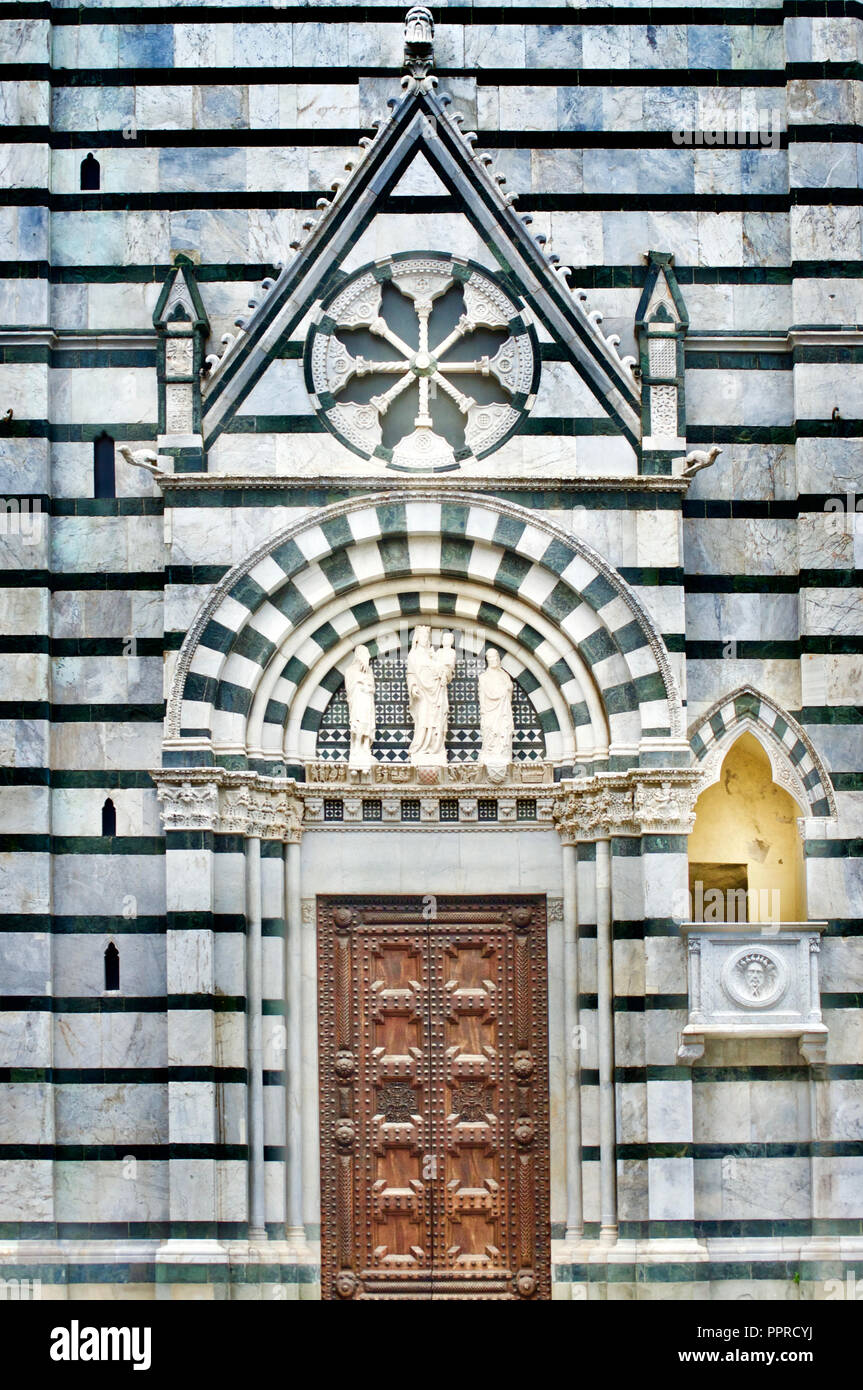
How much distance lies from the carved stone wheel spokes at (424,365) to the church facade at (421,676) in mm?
29

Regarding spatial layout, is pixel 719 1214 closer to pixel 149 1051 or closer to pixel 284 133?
pixel 149 1051

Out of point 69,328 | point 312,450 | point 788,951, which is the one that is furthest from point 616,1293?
point 69,328

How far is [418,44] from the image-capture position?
13.9 metres

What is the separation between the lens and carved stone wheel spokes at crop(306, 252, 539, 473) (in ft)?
45.1

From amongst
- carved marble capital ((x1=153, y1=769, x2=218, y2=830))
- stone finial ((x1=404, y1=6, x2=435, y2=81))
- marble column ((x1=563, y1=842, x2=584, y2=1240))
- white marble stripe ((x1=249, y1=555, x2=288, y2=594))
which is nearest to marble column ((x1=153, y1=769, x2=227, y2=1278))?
carved marble capital ((x1=153, y1=769, x2=218, y2=830))

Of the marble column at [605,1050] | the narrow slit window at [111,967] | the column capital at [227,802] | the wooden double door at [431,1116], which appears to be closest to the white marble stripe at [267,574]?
the column capital at [227,802]

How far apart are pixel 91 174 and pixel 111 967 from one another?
18.6 feet

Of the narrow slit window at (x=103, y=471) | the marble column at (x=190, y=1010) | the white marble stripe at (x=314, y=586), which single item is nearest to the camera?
the marble column at (x=190, y=1010)

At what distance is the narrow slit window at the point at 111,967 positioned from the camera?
13.6 m

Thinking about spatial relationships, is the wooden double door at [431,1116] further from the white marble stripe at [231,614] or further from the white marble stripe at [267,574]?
the white marble stripe at [267,574]

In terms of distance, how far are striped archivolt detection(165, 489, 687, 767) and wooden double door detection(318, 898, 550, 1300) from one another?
61.2 inches

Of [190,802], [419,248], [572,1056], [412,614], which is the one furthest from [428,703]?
[419,248]

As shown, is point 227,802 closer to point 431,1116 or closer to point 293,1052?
point 293,1052

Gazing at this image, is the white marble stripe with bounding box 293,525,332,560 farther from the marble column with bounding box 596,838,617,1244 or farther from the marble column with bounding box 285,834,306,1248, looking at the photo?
the marble column with bounding box 596,838,617,1244
